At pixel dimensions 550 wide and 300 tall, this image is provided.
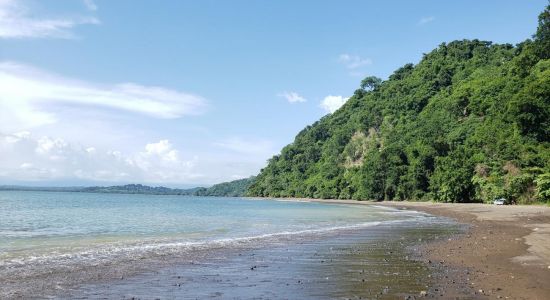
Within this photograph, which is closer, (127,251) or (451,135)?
(127,251)

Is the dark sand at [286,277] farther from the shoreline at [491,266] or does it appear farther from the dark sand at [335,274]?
the shoreline at [491,266]

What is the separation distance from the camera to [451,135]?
349 feet

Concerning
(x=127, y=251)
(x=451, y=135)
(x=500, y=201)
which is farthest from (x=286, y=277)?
(x=451, y=135)

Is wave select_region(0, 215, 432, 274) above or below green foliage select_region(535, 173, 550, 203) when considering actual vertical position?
below

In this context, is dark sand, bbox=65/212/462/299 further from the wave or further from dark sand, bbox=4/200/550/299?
the wave

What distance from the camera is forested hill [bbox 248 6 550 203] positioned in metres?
74.9

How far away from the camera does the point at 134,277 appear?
14352mm

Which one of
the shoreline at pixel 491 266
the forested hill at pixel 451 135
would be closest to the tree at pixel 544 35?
the forested hill at pixel 451 135

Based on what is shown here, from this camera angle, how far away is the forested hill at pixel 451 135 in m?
74.9

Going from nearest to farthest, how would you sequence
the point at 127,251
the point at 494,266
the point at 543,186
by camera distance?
the point at 494,266 → the point at 127,251 → the point at 543,186

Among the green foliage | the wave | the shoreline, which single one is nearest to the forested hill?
the green foliage

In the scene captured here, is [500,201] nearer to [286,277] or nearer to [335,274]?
[335,274]

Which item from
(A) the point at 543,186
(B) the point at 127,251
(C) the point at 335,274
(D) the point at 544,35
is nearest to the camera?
(C) the point at 335,274

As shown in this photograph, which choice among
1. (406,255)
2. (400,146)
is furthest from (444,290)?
(400,146)
